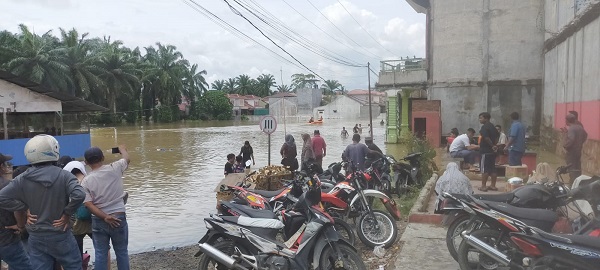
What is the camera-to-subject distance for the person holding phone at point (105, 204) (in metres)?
4.86

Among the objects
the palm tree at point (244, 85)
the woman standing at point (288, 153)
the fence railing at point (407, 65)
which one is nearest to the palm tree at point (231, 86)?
the palm tree at point (244, 85)

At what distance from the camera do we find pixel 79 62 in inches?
2210

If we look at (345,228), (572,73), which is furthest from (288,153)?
(572,73)

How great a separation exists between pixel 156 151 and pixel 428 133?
47.9 ft

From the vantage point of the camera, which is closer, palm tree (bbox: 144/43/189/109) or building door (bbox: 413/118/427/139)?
building door (bbox: 413/118/427/139)

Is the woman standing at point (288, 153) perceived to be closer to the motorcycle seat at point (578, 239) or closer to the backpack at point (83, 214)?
the backpack at point (83, 214)

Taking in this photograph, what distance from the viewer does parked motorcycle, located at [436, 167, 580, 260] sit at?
5109 mm

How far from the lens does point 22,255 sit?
15.4 ft

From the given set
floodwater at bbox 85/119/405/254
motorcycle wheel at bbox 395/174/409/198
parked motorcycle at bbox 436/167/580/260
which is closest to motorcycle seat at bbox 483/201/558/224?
parked motorcycle at bbox 436/167/580/260

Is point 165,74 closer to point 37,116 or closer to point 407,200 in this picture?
point 37,116

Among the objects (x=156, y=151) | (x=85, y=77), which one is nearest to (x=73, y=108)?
(x=156, y=151)

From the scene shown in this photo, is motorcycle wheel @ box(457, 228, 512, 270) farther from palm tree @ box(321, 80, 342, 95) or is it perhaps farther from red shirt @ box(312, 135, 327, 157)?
palm tree @ box(321, 80, 342, 95)

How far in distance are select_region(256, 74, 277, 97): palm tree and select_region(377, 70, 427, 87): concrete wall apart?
91284 mm

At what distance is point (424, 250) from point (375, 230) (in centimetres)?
83
